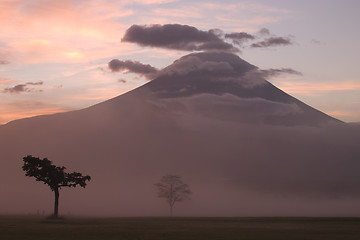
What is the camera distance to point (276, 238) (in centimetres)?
6044

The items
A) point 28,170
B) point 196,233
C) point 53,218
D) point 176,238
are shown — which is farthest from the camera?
point 28,170

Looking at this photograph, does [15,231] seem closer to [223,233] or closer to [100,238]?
[100,238]

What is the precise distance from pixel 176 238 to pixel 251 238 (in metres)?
7.98

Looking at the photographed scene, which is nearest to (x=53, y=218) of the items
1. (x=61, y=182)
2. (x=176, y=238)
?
(x=61, y=182)

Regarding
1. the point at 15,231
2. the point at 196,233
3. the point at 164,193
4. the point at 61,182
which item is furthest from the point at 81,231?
the point at 164,193

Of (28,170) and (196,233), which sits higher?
(28,170)

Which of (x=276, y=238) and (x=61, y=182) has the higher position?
(x=61, y=182)

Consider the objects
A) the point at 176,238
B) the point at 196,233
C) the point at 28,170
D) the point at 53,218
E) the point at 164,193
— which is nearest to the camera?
the point at 176,238

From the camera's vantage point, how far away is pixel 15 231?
69438 mm

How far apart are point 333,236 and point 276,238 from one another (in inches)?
302

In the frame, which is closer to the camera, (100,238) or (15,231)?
(100,238)

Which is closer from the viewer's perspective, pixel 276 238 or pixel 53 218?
pixel 276 238

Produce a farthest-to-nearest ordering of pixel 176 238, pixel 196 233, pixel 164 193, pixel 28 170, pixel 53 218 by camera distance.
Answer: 1. pixel 164 193
2. pixel 28 170
3. pixel 53 218
4. pixel 196 233
5. pixel 176 238

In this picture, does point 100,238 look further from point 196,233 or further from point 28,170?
point 28,170
